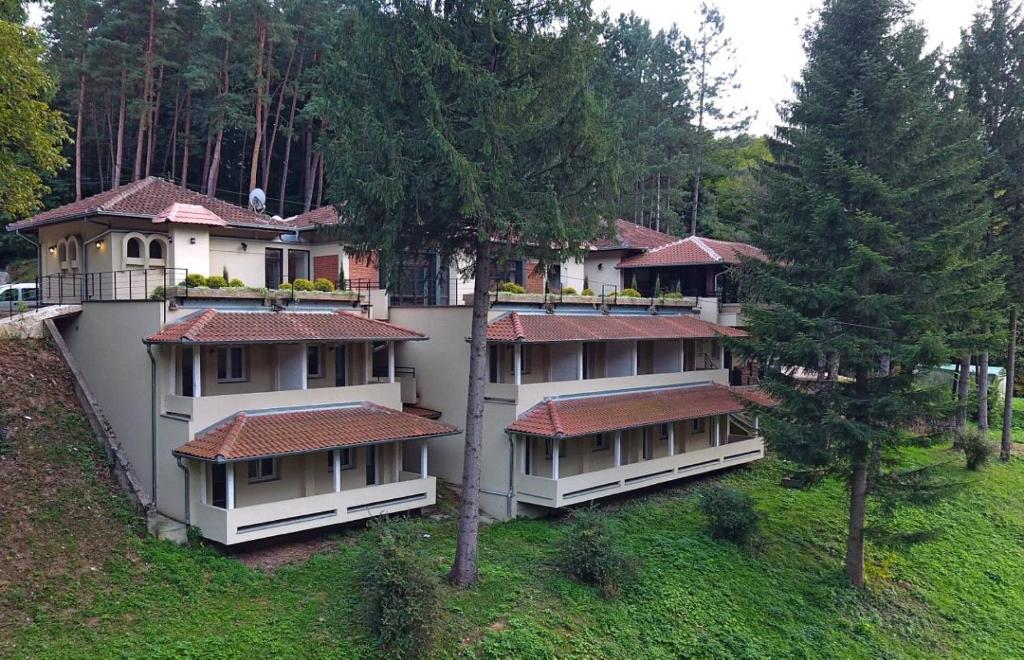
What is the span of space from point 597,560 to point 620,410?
6.36 metres

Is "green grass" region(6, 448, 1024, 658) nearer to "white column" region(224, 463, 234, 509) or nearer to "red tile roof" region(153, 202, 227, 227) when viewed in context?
"white column" region(224, 463, 234, 509)

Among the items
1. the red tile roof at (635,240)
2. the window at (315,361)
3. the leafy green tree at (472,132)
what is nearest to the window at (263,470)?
the window at (315,361)

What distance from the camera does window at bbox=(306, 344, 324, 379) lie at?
18891 mm

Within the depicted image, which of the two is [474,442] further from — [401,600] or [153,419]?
[153,419]

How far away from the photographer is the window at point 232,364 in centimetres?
1708

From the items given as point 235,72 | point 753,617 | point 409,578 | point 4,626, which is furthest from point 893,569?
point 235,72

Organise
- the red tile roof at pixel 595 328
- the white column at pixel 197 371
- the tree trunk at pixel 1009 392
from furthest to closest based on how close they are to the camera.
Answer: the tree trunk at pixel 1009 392 < the red tile roof at pixel 595 328 < the white column at pixel 197 371

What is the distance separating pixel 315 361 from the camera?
1900 centimetres

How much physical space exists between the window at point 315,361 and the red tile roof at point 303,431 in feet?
5.25

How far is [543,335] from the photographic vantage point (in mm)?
19562

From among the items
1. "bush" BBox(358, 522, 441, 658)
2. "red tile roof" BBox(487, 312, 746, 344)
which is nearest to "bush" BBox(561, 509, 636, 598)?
"bush" BBox(358, 522, 441, 658)

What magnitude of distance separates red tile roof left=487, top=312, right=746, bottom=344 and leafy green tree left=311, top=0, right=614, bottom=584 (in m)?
4.57

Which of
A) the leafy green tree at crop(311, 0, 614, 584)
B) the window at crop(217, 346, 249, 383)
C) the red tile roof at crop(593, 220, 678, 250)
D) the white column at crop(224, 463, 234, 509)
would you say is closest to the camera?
the leafy green tree at crop(311, 0, 614, 584)

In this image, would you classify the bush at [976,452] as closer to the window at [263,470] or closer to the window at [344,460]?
the window at [344,460]
